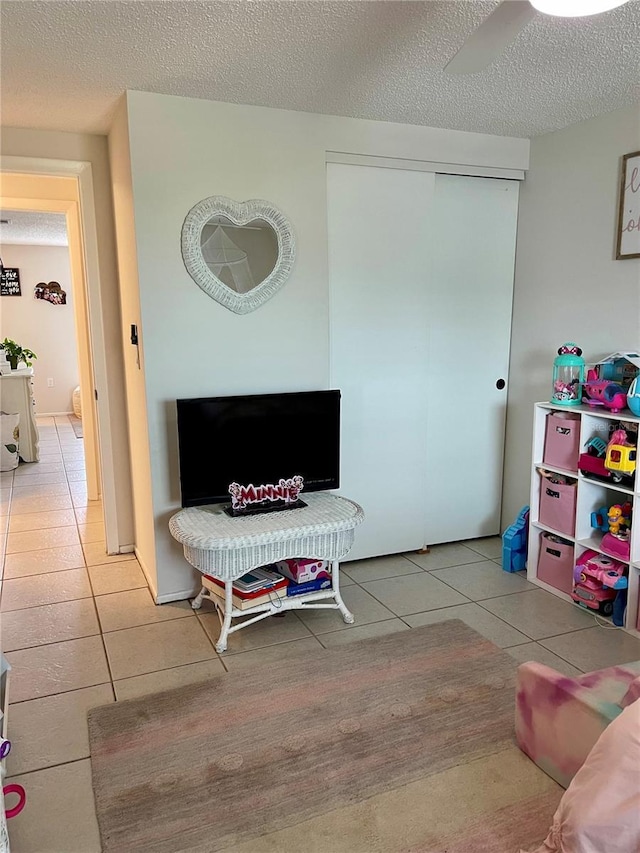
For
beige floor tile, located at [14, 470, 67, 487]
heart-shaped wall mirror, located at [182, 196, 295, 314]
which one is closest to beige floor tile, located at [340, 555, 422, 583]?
heart-shaped wall mirror, located at [182, 196, 295, 314]

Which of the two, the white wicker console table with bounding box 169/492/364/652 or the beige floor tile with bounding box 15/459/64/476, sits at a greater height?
the white wicker console table with bounding box 169/492/364/652

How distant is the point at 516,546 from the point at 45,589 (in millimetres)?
2515

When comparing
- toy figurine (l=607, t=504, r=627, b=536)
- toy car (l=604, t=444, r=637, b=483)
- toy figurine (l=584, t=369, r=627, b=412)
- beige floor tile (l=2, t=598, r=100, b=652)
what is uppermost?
toy figurine (l=584, t=369, r=627, b=412)

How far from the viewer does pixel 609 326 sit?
309cm

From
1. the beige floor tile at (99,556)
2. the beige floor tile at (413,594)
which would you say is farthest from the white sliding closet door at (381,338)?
the beige floor tile at (99,556)

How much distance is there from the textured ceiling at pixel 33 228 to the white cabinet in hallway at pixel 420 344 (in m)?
3.14

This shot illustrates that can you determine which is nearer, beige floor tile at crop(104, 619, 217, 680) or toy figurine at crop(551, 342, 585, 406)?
beige floor tile at crop(104, 619, 217, 680)

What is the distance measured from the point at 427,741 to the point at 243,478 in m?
1.36

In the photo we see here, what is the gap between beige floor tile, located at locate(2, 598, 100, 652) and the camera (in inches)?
109

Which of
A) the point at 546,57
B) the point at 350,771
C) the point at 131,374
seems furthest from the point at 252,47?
the point at 350,771

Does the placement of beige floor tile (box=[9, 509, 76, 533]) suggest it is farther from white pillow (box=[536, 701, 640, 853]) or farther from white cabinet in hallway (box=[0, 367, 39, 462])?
white pillow (box=[536, 701, 640, 853])

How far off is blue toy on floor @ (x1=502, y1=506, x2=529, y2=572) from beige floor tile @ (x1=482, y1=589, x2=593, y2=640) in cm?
25

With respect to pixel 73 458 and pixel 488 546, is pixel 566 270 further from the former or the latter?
pixel 73 458

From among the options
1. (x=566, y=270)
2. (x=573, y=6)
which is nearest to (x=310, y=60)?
(x=573, y=6)
